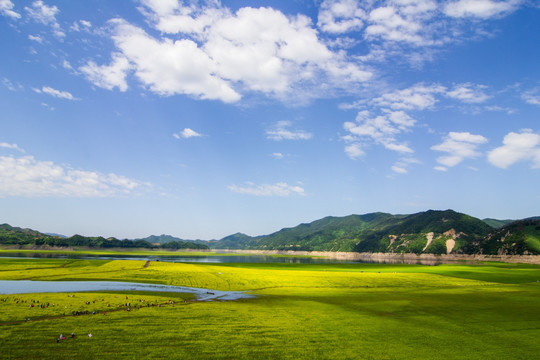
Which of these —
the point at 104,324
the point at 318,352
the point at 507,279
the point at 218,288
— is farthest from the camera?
the point at 507,279

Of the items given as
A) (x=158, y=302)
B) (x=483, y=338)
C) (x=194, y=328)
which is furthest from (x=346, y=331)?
(x=158, y=302)

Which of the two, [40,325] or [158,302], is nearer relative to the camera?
[40,325]

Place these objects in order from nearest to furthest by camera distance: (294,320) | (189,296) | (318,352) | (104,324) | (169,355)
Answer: (169,355) → (318,352) → (104,324) → (294,320) → (189,296)

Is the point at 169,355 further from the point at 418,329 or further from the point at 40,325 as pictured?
the point at 418,329

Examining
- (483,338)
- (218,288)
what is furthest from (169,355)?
(218,288)

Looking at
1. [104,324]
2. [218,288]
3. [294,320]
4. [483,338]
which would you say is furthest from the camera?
[218,288]

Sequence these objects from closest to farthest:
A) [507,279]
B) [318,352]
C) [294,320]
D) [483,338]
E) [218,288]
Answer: [318,352]
[483,338]
[294,320]
[218,288]
[507,279]

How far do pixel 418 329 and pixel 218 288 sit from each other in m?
37.1

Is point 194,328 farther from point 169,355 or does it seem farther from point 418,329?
point 418,329

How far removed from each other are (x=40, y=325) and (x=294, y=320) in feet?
70.9

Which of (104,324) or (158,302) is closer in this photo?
(104,324)

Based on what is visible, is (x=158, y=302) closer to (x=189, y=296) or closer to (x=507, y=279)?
(x=189, y=296)

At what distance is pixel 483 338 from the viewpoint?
24.7 meters

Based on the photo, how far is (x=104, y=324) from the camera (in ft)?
86.3
